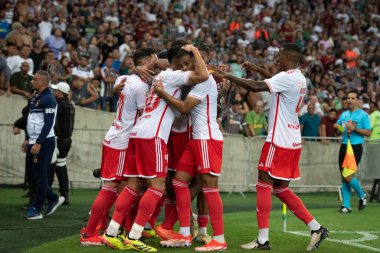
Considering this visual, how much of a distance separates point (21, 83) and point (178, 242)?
36.3ft

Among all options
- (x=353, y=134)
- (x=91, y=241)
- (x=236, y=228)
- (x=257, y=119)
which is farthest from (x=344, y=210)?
(x=91, y=241)

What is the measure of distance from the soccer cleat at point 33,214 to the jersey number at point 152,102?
425cm

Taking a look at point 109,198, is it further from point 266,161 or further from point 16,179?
point 16,179

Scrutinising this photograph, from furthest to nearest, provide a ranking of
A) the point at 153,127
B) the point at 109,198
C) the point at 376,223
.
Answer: the point at 376,223
the point at 109,198
the point at 153,127

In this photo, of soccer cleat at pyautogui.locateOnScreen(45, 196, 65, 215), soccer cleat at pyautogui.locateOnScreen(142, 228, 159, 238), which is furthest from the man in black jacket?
soccer cleat at pyautogui.locateOnScreen(142, 228, 159, 238)

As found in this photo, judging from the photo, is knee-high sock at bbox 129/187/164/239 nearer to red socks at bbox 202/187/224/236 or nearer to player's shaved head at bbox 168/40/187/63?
red socks at bbox 202/187/224/236

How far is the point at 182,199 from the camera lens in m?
10.3

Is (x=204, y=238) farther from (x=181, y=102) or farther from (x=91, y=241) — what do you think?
(x=181, y=102)

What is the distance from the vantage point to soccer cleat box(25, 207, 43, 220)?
13.8 metres

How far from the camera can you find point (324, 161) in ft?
69.2

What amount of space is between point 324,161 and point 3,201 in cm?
825

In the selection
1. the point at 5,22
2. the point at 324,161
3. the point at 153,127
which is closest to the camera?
the point at 153,127

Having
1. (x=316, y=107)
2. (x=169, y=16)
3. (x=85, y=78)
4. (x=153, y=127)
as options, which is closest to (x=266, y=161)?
(x=153, y=127)

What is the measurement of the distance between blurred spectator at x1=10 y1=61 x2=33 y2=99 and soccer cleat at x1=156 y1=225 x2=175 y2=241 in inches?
401
